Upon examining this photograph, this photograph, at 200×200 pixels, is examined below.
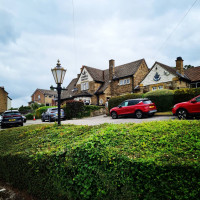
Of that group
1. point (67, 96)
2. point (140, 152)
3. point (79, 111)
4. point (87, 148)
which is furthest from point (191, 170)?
point (67, 96)

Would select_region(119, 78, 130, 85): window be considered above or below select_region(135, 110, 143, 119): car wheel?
above

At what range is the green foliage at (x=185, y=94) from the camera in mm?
14469

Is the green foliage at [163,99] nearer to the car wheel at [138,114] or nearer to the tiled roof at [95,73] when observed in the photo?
the car wheel at [138,114]

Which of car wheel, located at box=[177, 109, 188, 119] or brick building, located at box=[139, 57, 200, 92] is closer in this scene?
car wheel, located at box=[177, 109, 188, 119]

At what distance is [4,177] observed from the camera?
4516 mm

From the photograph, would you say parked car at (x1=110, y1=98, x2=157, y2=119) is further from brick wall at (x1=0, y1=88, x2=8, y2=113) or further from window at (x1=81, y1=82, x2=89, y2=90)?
brick wall at (x1=0, y1=88, x2=8, y2=113)

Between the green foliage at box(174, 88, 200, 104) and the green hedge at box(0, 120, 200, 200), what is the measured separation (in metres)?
12.4

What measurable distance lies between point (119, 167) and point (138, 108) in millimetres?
11059

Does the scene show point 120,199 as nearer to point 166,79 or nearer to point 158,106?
point 158,106

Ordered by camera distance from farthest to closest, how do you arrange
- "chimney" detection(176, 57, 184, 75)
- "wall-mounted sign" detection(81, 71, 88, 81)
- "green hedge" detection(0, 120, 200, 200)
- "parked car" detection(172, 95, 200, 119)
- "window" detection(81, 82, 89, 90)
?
1. "wall-mounted sign" detection(81, 71, 88, 81)
2. "window" detection(81, 82, 89, 90)
3. "chimney" detection(176, 57, 184, 75)
4. "parked car" detection(172, 95, 200, 119)
5. "green hedge" detection(0, 120, 200, 200)

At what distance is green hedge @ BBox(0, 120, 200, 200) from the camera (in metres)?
2.36

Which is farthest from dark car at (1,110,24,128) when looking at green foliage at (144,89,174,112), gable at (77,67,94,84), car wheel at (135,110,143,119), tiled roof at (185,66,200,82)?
tiled roof at (185,66,200,82)

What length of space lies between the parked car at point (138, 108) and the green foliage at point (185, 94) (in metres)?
3.45

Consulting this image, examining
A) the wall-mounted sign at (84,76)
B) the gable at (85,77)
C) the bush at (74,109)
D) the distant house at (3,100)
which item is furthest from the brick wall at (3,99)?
the bush at (74,109)
